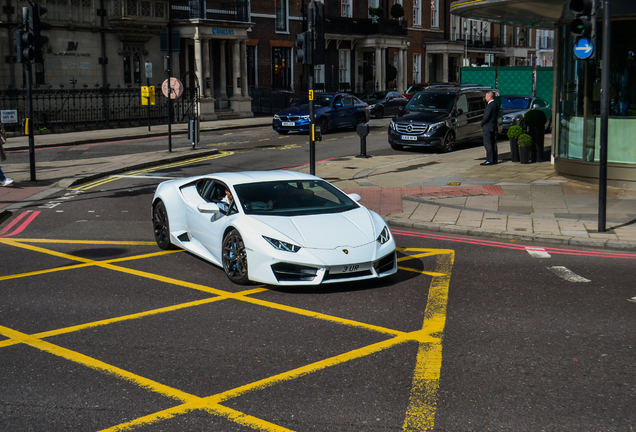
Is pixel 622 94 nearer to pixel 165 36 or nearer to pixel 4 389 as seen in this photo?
pixel 4 389

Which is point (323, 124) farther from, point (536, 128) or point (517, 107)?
point (536, 128)

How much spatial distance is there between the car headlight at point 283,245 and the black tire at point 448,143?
1564cm

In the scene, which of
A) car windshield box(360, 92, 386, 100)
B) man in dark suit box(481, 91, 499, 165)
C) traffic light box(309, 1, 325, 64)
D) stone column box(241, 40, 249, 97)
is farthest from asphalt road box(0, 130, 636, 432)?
car windshield box(360, 92, 386, 100)

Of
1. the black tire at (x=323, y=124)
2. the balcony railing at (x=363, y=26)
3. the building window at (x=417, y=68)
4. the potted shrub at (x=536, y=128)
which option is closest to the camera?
the potted shrub at (x=536, y=128)

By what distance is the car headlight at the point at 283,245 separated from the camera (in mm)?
7844

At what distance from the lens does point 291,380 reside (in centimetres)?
552

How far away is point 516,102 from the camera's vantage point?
2767cm

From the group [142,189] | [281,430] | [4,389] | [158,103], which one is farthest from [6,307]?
[158,103]

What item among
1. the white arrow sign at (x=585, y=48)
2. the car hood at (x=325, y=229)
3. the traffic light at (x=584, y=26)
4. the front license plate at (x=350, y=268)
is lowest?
the front license plate at (x=350, y=268)

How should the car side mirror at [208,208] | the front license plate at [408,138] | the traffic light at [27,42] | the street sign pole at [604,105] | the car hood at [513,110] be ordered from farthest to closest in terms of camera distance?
1. the car hood at [513,110]
2. the front license plate at [408,138]
3. the traffic light at [27,42]
4. the street sign pole at [604,105]
5. the car side mirror at [208,208]

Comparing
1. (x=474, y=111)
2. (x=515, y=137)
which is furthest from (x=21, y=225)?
(x=474, y=111)

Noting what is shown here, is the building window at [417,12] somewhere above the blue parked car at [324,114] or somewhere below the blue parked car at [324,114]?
above

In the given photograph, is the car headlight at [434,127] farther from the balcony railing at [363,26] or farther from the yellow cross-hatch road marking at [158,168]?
the balcony railing at [363,26]

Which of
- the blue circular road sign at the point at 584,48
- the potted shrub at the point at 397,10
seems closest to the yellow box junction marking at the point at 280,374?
the blue circular road sign at the point at 584,48
